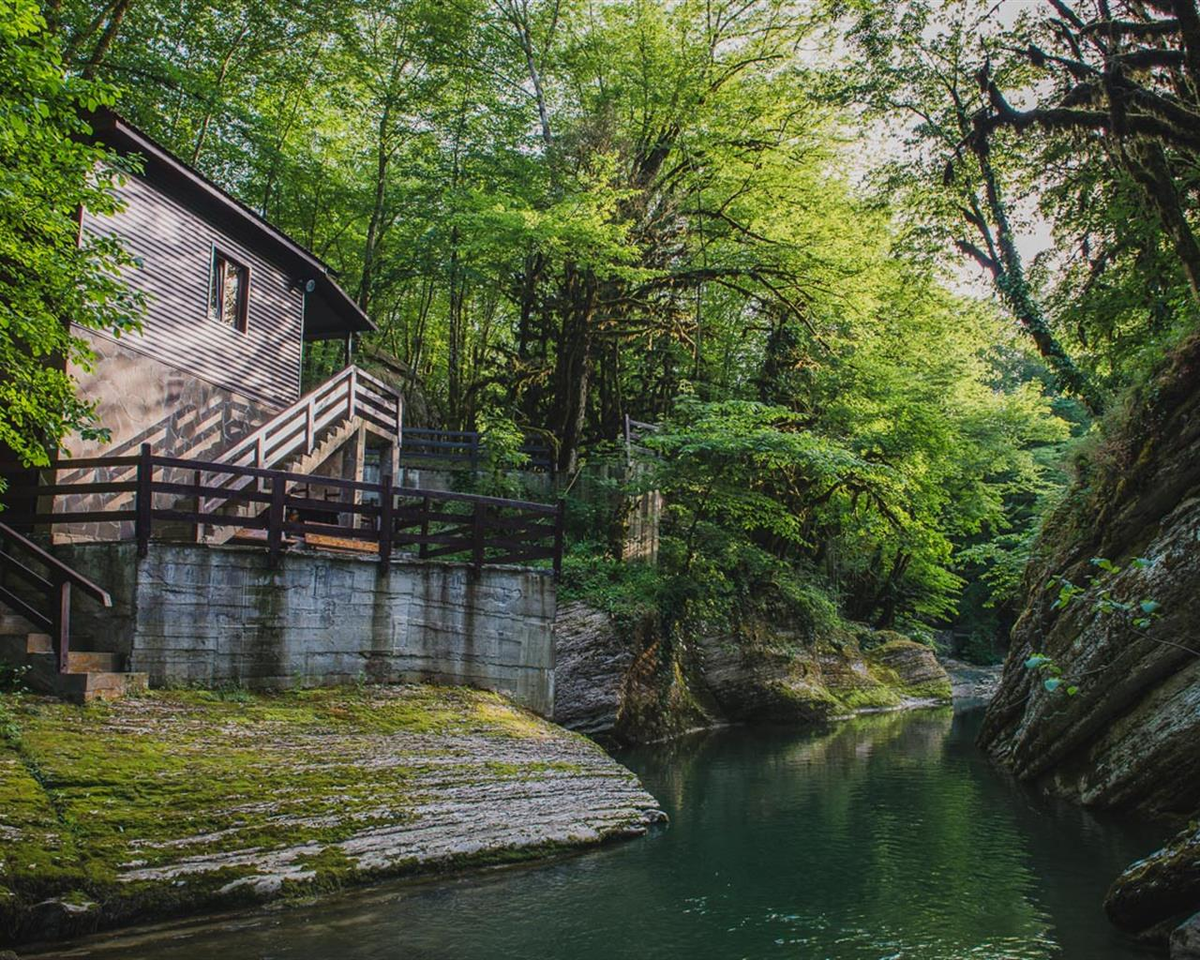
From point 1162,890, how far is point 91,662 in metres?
11.9

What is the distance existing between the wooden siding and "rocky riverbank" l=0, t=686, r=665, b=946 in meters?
6.87

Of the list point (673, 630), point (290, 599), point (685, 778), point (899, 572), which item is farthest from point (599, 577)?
point (899, 572)

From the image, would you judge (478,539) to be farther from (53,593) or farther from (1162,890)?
(1162,890)

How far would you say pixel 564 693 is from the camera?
19.1m

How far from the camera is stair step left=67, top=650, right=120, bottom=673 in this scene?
11031mm

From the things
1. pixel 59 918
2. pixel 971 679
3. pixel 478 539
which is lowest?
pixel 971 679

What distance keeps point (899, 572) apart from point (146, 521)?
97.1 feet

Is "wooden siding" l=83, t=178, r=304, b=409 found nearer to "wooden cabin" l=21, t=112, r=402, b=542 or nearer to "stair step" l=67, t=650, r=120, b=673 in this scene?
"wooden cabin" l=21, t=112, r=402, b=542

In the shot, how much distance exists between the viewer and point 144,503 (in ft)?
38.7

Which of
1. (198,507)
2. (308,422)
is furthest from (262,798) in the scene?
(308,422)

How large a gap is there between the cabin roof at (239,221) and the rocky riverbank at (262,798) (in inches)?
301

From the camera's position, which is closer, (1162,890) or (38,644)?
(1162,890)

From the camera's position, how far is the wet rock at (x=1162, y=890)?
25.3ft

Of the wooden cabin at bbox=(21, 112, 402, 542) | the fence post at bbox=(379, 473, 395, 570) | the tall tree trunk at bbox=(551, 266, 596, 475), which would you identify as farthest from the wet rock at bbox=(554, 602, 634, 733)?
the tall tree trunk at bbox=(551, 266, 596, 475)
